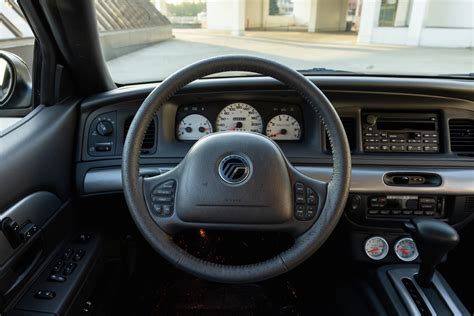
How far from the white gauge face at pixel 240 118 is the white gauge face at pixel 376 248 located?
2.55 feet

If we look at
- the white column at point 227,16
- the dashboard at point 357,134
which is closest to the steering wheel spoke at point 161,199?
the dashboard at point 357,134

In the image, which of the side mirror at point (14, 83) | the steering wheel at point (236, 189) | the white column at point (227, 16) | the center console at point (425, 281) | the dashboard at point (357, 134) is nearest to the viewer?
the steering wheel at point (236, 189)

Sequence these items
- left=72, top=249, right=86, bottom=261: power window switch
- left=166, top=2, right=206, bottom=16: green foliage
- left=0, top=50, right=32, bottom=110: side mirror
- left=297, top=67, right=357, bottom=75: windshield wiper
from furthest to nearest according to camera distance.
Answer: left=166, top=2, right=206, bottom=16: green foliage → left=297, top=67, right=357, bottom=75: windshield wiper → left=0, top=50, right=32, bottom=110: side mirror → left=72, top=249, right=86, bottom=261: power window switch

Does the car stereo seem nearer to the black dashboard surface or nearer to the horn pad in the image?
the black dashboard surface

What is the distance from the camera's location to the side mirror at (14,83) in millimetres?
1787

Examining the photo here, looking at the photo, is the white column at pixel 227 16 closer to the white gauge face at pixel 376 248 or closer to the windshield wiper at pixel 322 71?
the windshield wiper at pixel 322 71

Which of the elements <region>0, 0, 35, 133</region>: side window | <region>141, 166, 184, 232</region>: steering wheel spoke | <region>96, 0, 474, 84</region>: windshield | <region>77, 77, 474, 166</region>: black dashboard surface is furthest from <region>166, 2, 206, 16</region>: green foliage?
<region>141, 166, 184, 232</region>: steering wheel spoke

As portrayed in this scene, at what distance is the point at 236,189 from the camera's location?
1166 mm

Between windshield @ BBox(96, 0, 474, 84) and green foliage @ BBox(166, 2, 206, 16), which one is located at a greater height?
green foliage @ BBox(166, 2, 206, 16)

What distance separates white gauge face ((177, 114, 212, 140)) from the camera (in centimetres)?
177

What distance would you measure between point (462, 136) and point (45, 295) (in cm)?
190

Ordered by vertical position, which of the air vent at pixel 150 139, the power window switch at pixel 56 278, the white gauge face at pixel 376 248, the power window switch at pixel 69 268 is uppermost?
the air vent at pixel 150 139

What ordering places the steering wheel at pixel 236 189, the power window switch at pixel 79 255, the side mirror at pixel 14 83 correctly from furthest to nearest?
the side mirror at pixel 14 83 < the power window switch at pixel 79 255 < the steering wheel at pixel 236 189

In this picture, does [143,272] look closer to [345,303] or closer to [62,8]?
[345,303]
